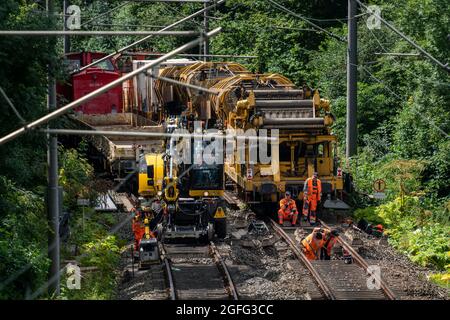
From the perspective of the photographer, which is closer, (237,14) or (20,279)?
(20,279)

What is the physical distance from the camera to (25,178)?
745 inches

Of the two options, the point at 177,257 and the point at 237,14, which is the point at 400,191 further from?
the point at 237,14

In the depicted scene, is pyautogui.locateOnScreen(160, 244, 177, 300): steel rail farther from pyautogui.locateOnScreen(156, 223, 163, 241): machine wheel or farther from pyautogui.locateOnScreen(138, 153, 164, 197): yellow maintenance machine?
pyautogui.locateOnScreen(138, 153, 164, 197): yellow maintenance machine

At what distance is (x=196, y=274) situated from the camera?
69.9ft

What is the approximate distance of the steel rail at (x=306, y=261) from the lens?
63.9 ft

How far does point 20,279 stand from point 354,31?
1605cm

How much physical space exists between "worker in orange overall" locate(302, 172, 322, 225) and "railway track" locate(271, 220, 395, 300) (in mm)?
3223

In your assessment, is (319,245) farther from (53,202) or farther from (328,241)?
(53,202)

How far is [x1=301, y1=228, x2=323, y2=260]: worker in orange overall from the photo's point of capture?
74.3 ft

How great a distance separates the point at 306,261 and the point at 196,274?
7.53ft

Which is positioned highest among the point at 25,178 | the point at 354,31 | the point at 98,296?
the point at 354,31

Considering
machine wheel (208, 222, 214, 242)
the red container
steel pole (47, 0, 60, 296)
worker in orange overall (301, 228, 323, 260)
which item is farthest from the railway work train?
steel pole (47, 0, 60, 296)

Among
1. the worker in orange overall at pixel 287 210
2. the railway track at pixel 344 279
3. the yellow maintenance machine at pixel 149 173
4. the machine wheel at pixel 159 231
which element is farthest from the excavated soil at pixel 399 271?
the yellow maintenance machine at pixel 149 173
